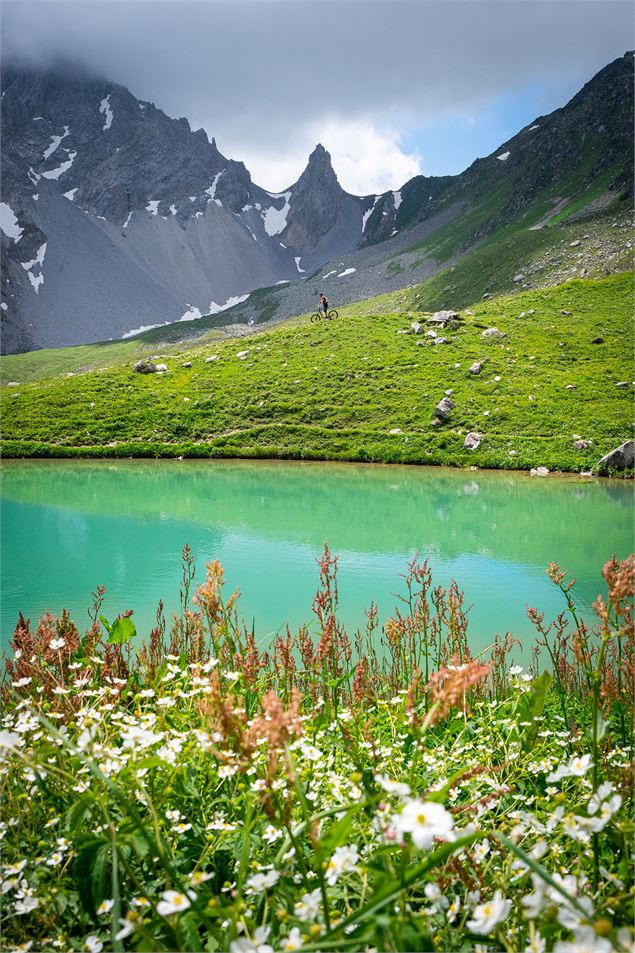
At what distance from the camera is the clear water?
43.0 feet

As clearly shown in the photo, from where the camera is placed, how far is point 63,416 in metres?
57.0

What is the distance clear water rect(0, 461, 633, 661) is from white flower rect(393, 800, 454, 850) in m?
9.22

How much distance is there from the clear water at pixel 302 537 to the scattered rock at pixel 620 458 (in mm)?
3065

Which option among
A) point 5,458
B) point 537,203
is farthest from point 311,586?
point 537,203

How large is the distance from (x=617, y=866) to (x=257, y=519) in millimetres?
20241

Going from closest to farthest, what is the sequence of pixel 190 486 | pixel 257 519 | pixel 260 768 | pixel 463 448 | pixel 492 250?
pixel 260 768
pixel 257 519
pixel 190 486
pixel 463 448
pixel 492 250

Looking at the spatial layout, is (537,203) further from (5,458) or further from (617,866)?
(617,866)

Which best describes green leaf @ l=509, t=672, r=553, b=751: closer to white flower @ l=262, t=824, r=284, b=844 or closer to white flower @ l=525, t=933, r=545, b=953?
white flower @ l=262, t=824, r=284, b=844

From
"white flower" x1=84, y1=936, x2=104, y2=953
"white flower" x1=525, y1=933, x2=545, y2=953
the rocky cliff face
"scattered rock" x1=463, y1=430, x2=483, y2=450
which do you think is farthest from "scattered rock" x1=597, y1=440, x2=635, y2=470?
the rocky cliff face

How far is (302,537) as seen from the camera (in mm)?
19828

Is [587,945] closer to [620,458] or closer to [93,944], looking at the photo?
[93,944]

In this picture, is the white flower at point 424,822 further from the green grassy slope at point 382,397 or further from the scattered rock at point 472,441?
the scattered rock at point 472,441

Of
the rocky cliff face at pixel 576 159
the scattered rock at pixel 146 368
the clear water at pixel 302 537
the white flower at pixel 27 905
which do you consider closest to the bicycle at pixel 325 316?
the scattered rock at pixel 146 368

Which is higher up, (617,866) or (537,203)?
(537,203)
